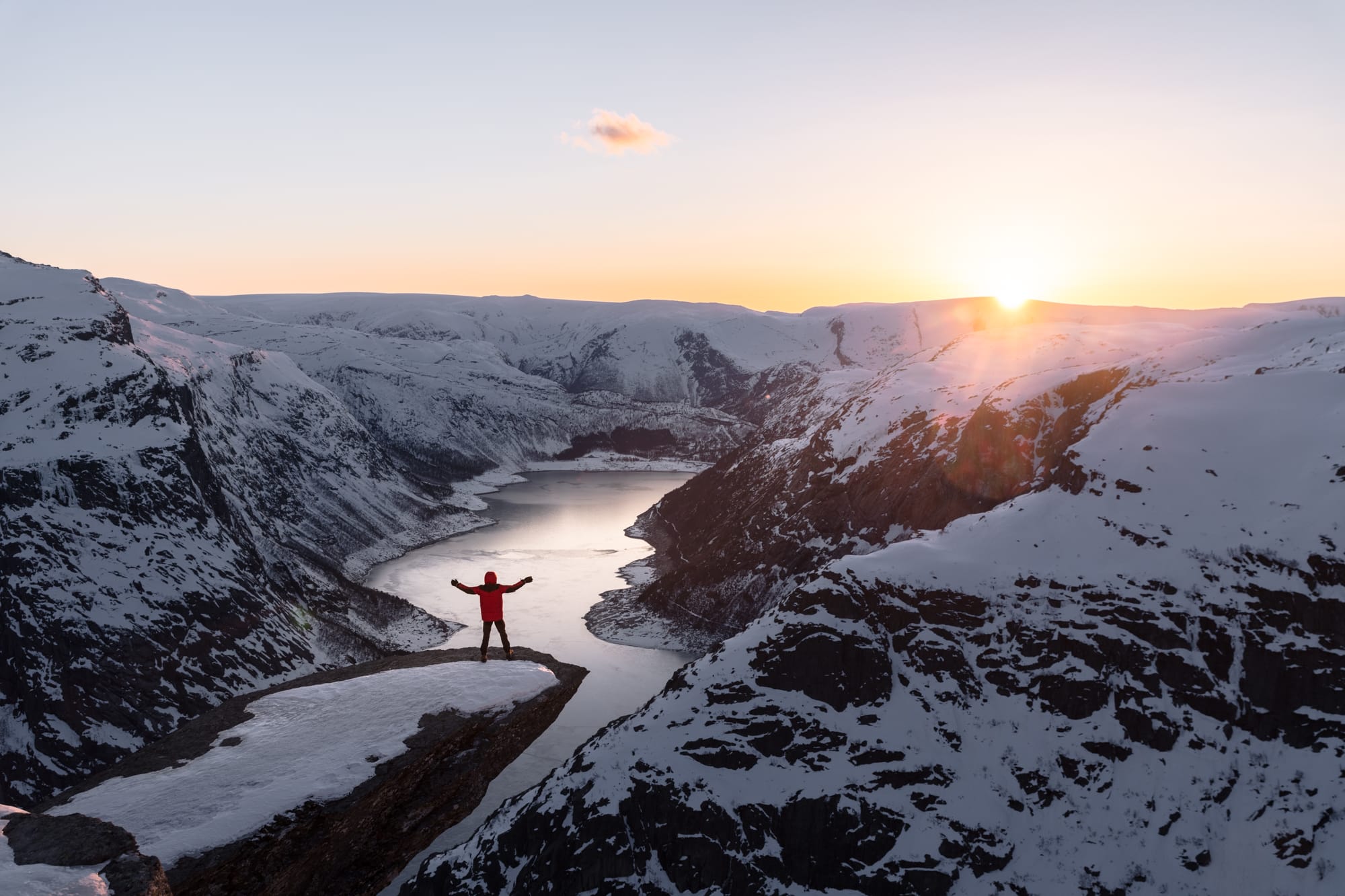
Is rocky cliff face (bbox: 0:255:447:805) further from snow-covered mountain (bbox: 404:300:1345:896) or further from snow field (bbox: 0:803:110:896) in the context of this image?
snow field (bbox: 0:803:110:896)

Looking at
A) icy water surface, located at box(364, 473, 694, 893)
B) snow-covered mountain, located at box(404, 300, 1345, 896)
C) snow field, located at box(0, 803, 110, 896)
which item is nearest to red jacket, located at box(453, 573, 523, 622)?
Result: icy water surface, located at box(364, 473, 694, 893)

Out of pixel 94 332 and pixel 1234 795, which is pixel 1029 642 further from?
pixel 94 332

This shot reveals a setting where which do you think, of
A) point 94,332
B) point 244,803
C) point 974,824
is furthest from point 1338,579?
point 94,332

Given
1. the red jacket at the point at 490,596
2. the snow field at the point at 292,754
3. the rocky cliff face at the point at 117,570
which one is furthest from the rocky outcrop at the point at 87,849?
the rocky cliff face at the point at 117,570

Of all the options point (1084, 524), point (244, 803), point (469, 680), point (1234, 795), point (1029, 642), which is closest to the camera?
point (244, 803)

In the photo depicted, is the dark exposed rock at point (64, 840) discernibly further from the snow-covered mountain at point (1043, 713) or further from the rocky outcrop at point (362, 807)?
the snow-covered mountain at point (1043, 713)
